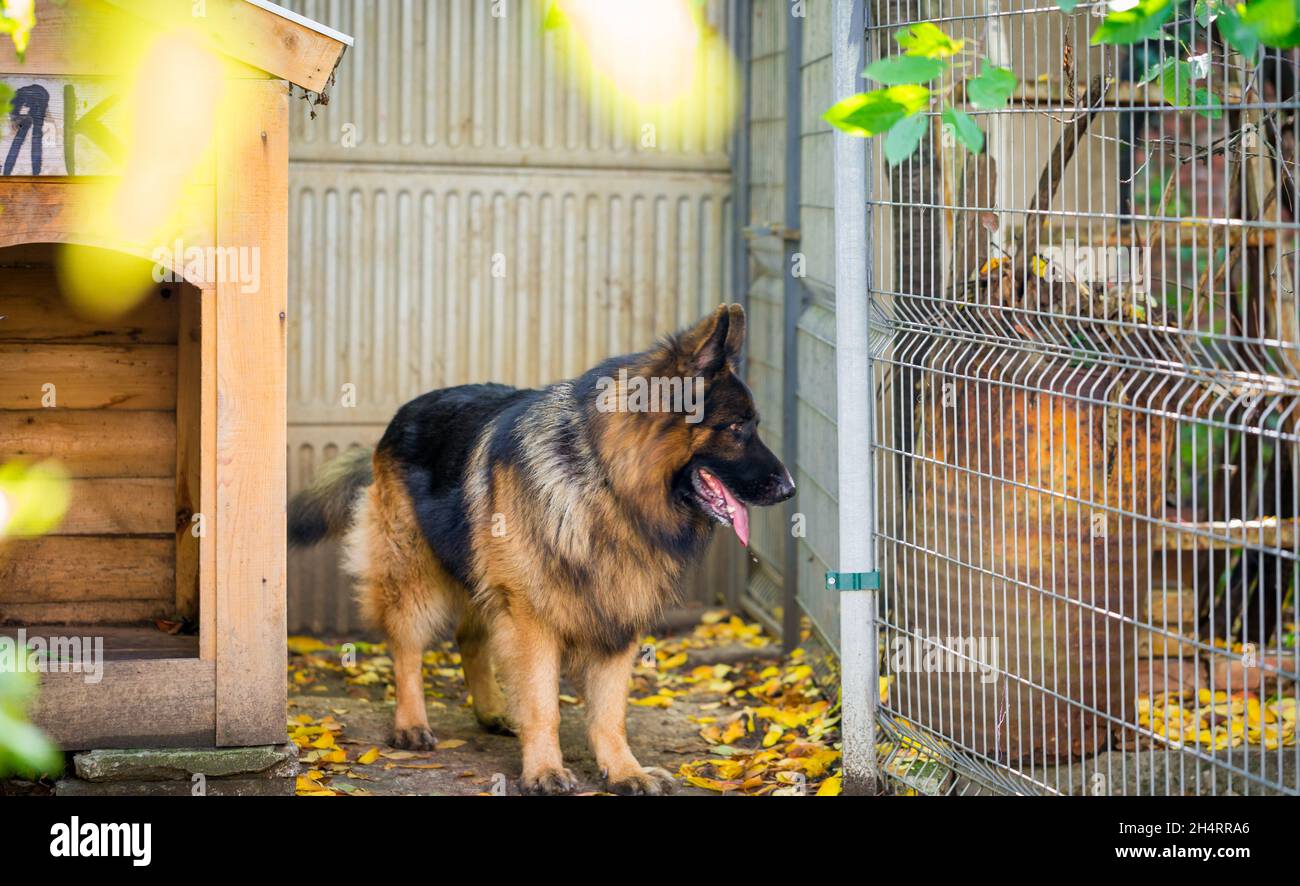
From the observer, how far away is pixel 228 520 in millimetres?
3934

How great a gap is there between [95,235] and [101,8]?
0.65 m

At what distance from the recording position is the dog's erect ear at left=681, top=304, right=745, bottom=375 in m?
4.11

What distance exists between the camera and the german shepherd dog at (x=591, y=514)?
4.25 meters

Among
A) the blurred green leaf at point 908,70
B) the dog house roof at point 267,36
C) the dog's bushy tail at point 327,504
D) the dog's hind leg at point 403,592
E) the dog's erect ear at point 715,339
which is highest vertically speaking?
the dog house roof at point 267,36

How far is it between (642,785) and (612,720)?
261mm

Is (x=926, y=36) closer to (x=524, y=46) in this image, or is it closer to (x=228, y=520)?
(x=228, y=520)

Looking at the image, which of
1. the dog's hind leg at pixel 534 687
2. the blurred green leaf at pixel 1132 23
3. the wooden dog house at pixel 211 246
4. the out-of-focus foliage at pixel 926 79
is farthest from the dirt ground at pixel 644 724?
the blurred green leaf at pixel 1132 23

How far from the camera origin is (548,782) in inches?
171

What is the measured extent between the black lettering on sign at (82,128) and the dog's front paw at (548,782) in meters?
2.36

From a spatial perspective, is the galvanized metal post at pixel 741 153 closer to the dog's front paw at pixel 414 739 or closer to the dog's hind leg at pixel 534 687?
the dog's hind leg at pixel 534 687

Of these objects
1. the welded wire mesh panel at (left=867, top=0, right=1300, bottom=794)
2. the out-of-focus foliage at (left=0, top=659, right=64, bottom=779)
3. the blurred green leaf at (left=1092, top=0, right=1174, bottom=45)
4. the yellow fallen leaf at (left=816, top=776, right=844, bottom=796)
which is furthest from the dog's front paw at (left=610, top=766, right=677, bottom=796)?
the out-of-focus foliage at (left=0, top=659, right=64, bottom=779)

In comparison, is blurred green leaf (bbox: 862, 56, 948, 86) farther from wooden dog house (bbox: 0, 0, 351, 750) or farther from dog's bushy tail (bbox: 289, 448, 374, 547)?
dog's bushy tail (bbox: 289, 448, 374, 547)
